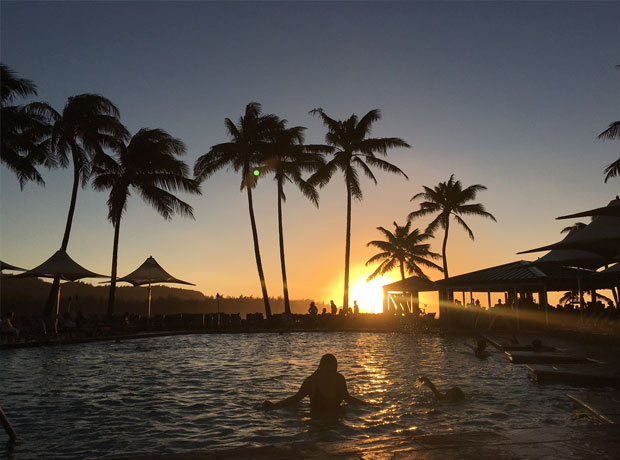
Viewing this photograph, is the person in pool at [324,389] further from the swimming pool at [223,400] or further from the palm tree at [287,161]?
the palm tree at [287,161]

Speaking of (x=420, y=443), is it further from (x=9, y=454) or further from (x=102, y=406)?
(x=102, y=406)

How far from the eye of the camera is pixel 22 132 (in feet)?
79.7

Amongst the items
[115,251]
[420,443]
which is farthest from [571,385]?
[115,251]

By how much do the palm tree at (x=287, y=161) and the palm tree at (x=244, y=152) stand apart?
0.67 metres

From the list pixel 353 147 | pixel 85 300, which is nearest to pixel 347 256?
pixel 353 147

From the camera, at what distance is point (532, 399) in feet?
26.3

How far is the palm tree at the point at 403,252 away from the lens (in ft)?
161

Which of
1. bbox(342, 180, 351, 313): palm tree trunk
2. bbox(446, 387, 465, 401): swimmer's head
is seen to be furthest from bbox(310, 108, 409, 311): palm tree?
bbox(446, 387, 465, 401): swimmer's head

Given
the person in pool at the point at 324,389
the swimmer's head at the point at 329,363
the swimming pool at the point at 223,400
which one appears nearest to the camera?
the swimming pool at the point at 223,400

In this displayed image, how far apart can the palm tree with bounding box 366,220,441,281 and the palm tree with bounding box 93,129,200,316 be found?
24.7 meters

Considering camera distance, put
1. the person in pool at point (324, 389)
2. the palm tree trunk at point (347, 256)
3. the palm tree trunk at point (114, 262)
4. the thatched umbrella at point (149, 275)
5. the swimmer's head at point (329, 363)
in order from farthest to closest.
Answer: the palm tree trunk at point (347, 256) → the palm tree trunk at point (114, 262) → the thatched umbrella at point (149, 275) → the person in pool at point (324, 389) → the swimmer's head at point (329, 363)

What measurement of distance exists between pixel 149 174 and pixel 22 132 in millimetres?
7339

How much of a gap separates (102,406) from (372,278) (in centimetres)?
4462

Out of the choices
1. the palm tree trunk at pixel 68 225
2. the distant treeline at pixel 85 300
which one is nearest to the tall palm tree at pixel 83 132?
the palm tree trunk at pixel 68 225
